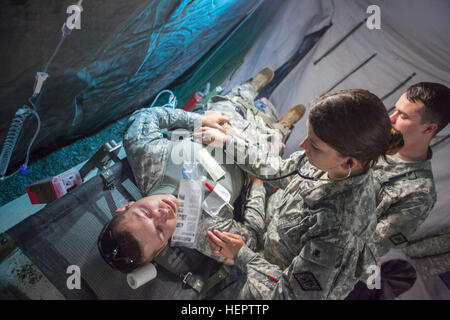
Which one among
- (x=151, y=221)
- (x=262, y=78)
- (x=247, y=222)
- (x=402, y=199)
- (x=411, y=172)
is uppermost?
(x=262, y=78)

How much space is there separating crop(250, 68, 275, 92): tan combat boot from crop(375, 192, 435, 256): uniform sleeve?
5.02 ft

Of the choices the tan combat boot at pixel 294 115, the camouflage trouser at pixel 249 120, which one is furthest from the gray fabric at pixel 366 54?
the camouflage trouser at pixel 249 120

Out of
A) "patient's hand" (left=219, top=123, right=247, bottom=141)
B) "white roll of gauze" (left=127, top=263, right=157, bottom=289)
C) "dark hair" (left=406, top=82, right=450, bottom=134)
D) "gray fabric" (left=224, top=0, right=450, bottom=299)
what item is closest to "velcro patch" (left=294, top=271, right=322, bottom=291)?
"white roll of gauze" (left=127, top=263, right=157, bottom=289)

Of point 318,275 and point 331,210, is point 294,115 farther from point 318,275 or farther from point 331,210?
point 318,275

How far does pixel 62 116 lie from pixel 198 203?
979 millimetres

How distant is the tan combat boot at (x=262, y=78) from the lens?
2.39m

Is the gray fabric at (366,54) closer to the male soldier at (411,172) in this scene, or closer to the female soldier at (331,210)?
the male soldier at (411,172)

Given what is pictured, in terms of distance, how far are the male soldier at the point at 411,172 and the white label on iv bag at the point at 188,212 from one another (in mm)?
1103

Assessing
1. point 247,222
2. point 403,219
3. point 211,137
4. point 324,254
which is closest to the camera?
point 324,254

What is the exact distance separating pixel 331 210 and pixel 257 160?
0.57m

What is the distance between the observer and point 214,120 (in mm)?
1685

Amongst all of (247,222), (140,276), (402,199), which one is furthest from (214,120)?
(402,199)

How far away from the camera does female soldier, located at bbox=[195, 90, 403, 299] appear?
0.89 metres
